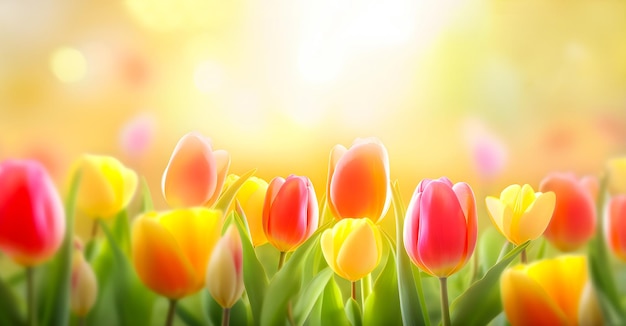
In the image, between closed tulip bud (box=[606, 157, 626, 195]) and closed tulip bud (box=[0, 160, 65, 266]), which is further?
closed tulip bud (box=[606, 157, 626, 195])

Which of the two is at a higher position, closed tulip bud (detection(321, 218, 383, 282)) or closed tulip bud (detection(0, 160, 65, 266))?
closed tulip bud (detection(0, 160, 65, 266))

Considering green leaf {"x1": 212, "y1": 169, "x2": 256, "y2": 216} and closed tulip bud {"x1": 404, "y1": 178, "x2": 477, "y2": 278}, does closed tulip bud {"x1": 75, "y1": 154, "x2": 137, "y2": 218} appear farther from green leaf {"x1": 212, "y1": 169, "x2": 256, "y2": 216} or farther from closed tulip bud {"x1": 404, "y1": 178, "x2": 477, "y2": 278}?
closed tulip bud {"x1": 404, "y1": 178, "x2": 477, "y2": 278}

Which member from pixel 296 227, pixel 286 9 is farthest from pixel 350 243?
pixel 286 9

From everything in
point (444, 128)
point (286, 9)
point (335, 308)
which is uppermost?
point (286, 9)

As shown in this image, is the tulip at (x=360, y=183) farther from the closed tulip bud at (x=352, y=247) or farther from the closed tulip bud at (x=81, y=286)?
the closed tulip bud at (x=81, y=286)

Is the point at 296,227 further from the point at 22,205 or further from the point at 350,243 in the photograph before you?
the point at 22,205

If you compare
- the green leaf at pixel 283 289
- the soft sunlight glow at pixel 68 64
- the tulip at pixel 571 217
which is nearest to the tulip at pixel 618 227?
the tulip at pixel 571 217

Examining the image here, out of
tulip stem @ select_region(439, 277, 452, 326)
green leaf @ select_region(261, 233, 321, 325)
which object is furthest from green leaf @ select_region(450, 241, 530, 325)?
green leaf @ select_region(261, 233, 321, 325)
